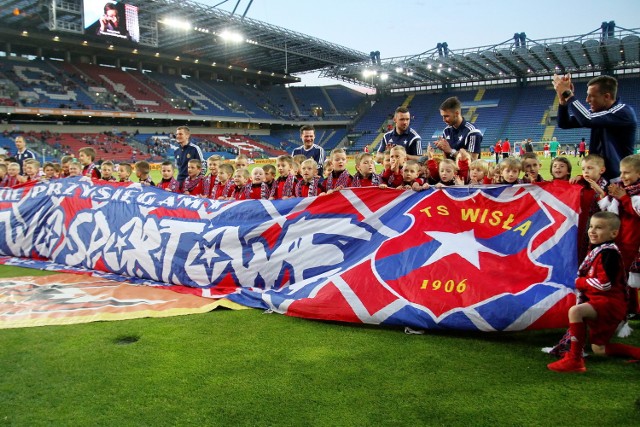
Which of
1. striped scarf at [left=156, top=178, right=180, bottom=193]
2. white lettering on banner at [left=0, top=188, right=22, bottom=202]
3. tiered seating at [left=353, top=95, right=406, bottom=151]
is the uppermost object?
tiered seating at [left=353, top=95, right=406, bottom=151]

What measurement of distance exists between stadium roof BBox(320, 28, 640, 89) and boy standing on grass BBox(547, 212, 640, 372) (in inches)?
1585

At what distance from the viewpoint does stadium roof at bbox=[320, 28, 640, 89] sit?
1486 inches

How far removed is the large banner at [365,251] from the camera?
3.69 meters

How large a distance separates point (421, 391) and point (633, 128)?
107 inches

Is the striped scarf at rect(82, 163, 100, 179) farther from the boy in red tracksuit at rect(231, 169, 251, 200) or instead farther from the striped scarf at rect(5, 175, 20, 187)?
the boy in red tracksuit at rect(231, 169, 251, 200)

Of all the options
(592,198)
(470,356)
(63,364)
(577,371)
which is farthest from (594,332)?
(63,364)

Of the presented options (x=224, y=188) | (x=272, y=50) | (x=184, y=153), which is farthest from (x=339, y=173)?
(x=272, y=50)

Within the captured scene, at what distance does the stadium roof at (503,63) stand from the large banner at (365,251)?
39.8 m

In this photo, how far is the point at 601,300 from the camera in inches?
125

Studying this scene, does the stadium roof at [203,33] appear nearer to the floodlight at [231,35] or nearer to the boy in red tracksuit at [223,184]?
the floodlight at [231,35]

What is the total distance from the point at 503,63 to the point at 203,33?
2788cm

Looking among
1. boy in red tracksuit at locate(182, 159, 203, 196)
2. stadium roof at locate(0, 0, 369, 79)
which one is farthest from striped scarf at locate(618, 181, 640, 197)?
stadium roof at locate(0, 0, 369, 79)

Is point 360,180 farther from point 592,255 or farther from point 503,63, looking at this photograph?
point 503,63

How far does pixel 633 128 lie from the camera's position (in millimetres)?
3742
